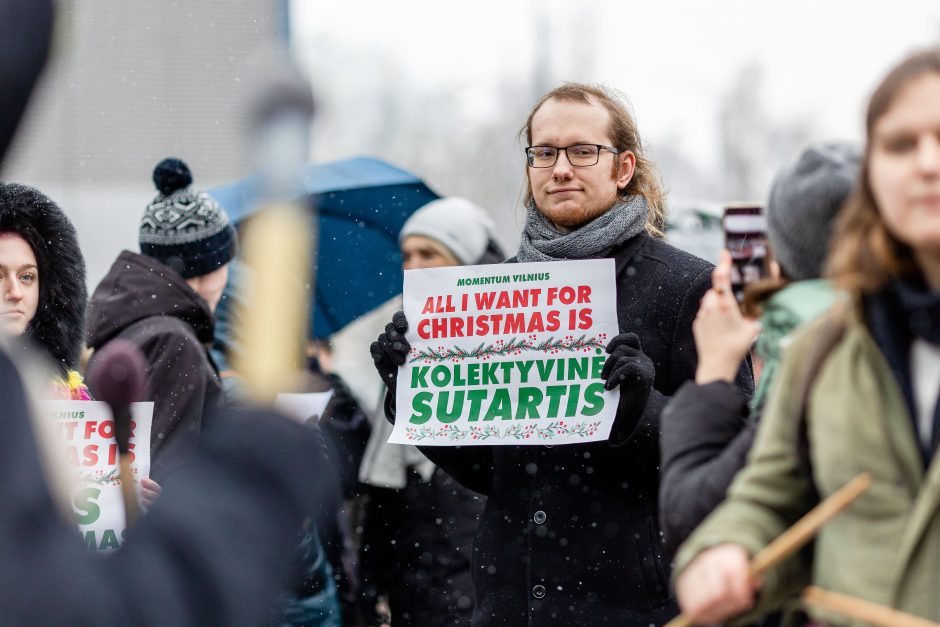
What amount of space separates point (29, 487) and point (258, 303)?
422mm

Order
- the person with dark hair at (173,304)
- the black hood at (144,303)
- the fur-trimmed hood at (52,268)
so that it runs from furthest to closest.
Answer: the black hood at (144,303) → the person with dark hair at (173,304) → the fur-trimmed hood at (52,268)

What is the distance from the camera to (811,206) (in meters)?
2.57

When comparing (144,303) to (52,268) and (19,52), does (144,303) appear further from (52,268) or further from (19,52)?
(19,52)

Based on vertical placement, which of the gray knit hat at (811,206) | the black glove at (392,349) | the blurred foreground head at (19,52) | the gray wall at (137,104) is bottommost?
the gray wall at (137,104)

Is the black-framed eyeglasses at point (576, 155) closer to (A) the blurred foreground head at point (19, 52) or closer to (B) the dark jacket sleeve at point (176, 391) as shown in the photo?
(B) the dark jacket sleeve at point (176, 391)

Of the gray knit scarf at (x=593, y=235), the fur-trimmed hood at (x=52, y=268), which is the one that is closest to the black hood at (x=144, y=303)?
the fur-trimmed hood at (x=52, y=268)

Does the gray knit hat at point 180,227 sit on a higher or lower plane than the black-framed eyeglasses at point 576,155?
lower

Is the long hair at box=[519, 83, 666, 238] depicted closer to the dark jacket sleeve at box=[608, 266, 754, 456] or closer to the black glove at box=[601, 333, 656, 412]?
the dark jacket sleeve at box=[608, 266, 754, 456]

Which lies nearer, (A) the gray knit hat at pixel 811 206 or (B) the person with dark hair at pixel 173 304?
(A) the gray knit hat at pixel 811 206

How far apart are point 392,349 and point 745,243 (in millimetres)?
1072

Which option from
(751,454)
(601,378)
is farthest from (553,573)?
(751,454)

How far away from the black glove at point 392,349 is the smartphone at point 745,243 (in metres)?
0.96

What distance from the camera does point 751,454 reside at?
239 centimetres

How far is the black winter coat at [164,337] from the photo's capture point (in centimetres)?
427
